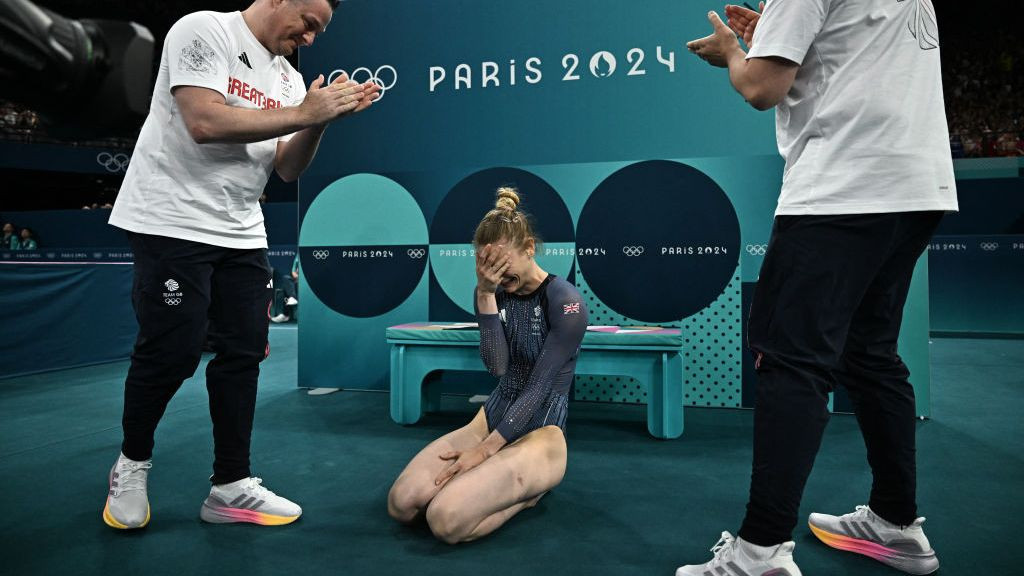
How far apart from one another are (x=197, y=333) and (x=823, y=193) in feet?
4.94

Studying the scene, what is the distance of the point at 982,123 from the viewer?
429 inches

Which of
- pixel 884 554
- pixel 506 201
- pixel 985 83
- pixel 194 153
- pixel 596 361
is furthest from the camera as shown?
pixel 985 83

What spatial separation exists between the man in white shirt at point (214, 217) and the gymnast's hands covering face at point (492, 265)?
573mm

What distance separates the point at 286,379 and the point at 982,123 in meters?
12.5

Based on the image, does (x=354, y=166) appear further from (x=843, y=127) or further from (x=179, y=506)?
(x=843, y=127)

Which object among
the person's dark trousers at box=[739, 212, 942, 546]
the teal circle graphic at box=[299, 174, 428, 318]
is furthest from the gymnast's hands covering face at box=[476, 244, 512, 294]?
the teal circle graphic at box=[299, 174, 428, 318]

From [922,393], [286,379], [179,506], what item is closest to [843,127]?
[179,506]

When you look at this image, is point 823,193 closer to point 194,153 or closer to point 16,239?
point 194,153

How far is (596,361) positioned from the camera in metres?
2.84

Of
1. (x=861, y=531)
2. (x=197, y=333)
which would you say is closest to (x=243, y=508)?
(x=197, y=333)

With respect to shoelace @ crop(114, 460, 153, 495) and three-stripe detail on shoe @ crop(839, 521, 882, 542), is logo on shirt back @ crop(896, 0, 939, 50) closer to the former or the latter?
three-stripe detail on shoe @ crop(839, 521, 882, 542)

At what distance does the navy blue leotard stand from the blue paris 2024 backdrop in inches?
58.1

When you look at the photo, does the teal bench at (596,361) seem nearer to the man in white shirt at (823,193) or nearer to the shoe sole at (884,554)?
the shoe sole at (884,554)

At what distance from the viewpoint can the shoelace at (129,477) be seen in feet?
5.36
